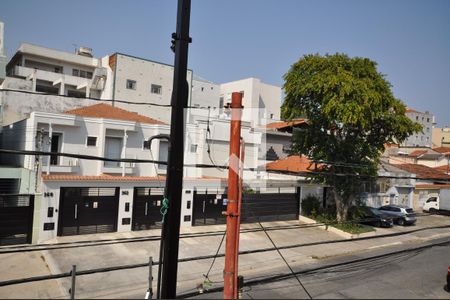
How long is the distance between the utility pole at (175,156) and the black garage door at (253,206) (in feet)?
52.6

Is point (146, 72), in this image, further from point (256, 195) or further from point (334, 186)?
point (334, 186)

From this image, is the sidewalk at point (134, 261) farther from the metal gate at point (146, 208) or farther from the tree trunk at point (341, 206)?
the tree trunk at point (341, 206)

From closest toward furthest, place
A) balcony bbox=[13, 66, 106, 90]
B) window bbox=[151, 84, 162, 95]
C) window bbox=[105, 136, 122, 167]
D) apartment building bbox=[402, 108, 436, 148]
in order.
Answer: window bbox=[105, 136, 122, 167] < balcony bbox=[13, 66, 106, 90] < window bbox=[151, 84, 162, 95] < apartment building bbox=[402, 108, 436, 148]

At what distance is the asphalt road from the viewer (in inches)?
467

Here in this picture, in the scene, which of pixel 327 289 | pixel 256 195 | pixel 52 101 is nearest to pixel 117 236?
pixel 256 195

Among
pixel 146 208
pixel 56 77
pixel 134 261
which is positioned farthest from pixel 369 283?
pixel 56 77

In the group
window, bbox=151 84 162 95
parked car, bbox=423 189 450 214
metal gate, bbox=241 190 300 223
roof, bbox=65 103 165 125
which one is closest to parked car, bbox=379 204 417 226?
metal gate, bbox=241 190 300 223

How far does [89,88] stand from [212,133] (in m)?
17.9

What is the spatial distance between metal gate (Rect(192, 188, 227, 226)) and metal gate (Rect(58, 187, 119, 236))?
16.7 ft

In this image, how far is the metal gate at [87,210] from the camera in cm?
1888

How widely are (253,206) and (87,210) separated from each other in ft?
36.0

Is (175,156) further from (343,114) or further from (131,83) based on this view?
(131,83)

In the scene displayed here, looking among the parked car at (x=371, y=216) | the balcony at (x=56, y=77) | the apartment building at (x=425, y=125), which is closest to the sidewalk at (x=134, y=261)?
the parked car at (x=371, y=216)

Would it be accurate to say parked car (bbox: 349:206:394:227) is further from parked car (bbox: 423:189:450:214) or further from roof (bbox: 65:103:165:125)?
roof (bbox: 65:103:165:125)
